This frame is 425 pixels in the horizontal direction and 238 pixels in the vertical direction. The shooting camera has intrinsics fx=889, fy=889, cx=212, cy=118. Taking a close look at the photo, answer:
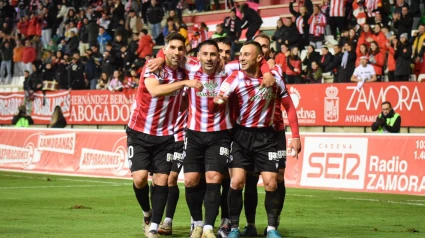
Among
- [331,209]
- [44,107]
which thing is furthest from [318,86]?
[44,107]

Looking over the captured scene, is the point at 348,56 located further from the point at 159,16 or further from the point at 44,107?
the point at 44,107

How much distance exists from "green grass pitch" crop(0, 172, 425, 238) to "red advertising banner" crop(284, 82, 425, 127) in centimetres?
505

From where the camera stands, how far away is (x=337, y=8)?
2556cm

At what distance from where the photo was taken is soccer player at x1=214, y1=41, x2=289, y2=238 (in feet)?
32.2

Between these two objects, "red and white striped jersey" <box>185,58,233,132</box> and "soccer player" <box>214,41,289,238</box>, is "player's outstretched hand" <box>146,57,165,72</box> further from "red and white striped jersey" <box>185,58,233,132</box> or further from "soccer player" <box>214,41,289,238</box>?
"soccer player" <box>214,41,289,238</box>

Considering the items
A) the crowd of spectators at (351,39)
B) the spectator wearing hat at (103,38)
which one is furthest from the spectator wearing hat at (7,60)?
the crowd of spectators at (351,39)

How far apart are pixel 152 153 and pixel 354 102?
13517 millimetres

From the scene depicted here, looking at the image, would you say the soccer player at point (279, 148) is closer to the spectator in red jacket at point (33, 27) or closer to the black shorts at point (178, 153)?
the black shorts at point (178, 153)

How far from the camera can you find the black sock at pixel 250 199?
416 inches

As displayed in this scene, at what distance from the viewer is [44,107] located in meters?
33.3

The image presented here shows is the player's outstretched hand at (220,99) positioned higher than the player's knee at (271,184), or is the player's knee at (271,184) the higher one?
the player's outstretched hand at (220,99)

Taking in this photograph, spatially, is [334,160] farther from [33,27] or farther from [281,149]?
[33,27]

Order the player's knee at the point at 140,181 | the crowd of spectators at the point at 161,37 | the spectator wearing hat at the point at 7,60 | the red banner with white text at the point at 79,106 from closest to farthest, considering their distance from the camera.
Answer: the player's knee at the point at 140,181 → the crowd of spectators at the point at 161,37 → the red banner with white text at the point at 79,106 → the spectator wearing hat at the point at 7,60

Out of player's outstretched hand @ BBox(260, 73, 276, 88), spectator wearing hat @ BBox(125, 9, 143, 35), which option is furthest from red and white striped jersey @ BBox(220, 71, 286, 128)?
spectator wearing hat @ BBox(125, 9, 143, 35)
